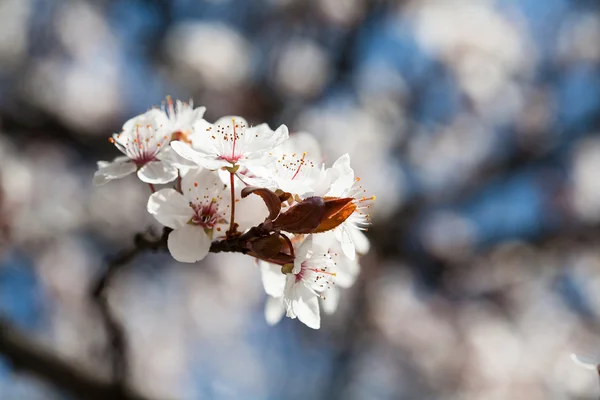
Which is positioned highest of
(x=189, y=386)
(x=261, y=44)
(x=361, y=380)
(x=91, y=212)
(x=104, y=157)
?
(x=261, y=44)

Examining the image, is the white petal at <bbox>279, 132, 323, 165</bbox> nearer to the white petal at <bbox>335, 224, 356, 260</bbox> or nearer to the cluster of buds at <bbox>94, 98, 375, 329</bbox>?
the cluster of buds at <bbox>94, 98, 375, 329</bbox>

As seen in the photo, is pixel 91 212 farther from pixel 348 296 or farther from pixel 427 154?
pixel 427 154

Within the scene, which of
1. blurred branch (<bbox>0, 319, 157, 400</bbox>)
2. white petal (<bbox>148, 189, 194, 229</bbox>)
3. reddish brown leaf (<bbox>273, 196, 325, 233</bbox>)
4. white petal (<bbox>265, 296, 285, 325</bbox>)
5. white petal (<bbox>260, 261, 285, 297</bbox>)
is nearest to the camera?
reddish brown leaf (<bbox>273, 196, 325, 233</bbox>)

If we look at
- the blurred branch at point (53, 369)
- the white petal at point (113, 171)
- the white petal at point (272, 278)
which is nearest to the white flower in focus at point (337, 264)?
the white petal at point (272, 278)

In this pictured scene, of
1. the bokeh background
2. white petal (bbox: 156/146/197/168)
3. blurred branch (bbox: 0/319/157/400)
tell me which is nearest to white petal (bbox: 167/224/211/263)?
white petal (bbox: 156/146/197/168)

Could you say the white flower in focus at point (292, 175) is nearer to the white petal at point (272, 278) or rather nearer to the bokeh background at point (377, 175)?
the white petal at point (272, 278)

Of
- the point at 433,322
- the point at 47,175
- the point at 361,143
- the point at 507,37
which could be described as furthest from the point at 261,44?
the point at 433,322

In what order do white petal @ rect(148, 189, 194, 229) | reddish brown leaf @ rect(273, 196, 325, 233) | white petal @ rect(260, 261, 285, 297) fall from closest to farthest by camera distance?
1. reddish brown leaf @ rect(273, 196, 325, 233)
2. white petal @ rect(148, 189, 194, 229)
3. white petal @ rect(260, 261, 285, 297)
